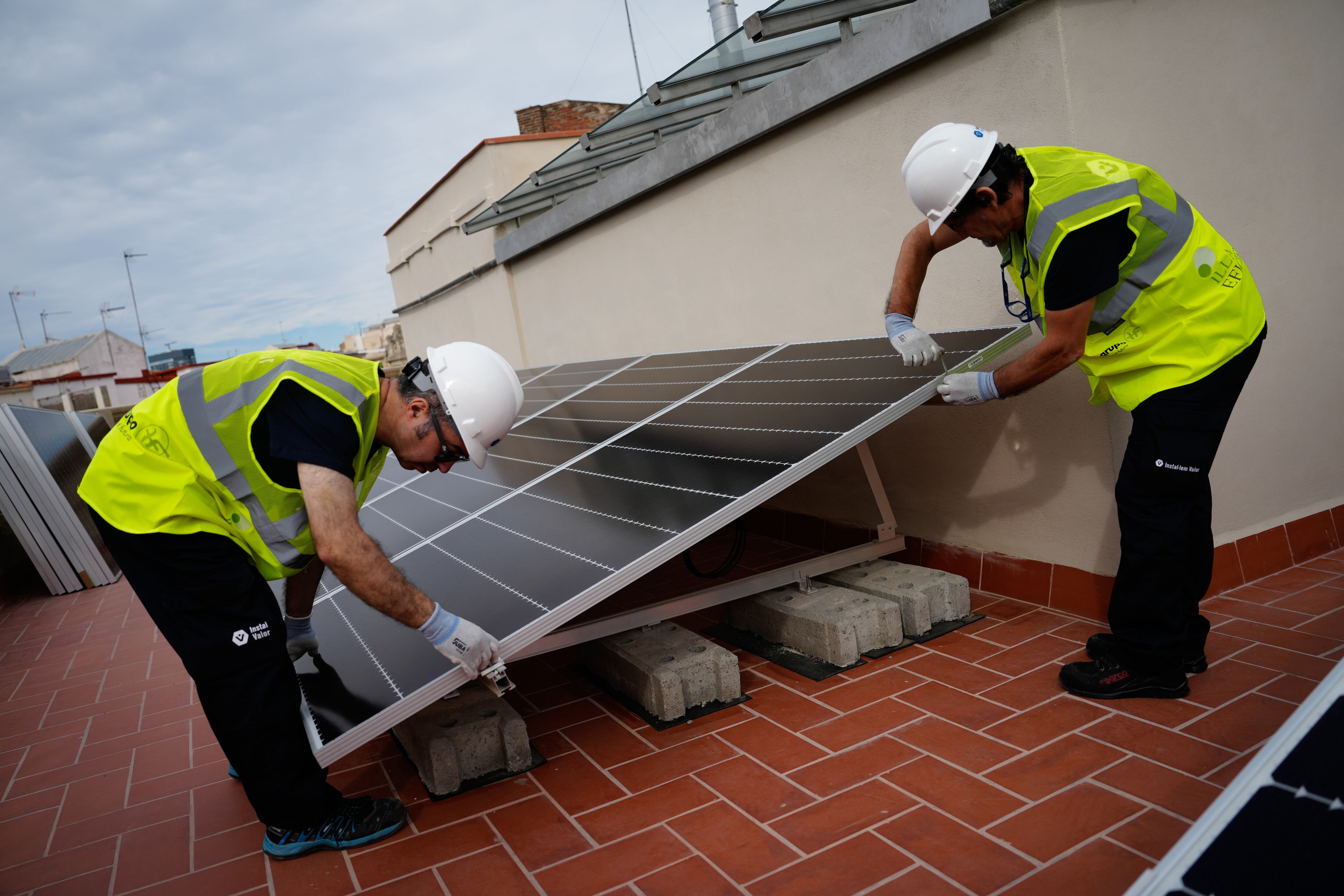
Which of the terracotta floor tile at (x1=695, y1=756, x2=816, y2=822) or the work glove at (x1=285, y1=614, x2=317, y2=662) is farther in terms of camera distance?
the work glove at (x1=285, y1=614, x2=317, y2=662)

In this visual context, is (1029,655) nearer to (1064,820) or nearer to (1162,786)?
(1162,786)

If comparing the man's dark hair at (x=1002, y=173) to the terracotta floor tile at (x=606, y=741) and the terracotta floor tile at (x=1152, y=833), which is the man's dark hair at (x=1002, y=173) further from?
the terracotta floor tile at (x=606, y=741)

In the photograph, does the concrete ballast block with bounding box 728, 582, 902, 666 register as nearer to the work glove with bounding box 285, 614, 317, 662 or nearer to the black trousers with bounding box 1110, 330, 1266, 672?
the black trousers with bounding box 1110, 330, 1266, 672

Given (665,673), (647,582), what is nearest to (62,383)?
(647,582)

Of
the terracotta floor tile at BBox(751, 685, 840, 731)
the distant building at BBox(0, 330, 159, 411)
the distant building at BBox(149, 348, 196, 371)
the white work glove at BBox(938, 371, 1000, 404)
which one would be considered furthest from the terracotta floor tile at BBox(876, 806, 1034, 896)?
the distant building at BBox(149, 348, 196, 371)

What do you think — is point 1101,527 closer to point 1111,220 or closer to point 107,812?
point 1111,220

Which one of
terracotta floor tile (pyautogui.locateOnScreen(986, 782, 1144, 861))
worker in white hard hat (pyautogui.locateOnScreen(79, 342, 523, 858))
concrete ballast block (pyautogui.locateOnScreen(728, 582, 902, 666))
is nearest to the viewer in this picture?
terracotta floor tile (pyautogui.locateOnScreen(986, 782, 1144, 861))

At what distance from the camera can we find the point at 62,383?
3133 centimetres

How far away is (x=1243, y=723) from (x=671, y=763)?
2038mm

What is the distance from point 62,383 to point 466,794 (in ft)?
116

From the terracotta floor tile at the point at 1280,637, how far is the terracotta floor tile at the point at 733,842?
234 centimetres

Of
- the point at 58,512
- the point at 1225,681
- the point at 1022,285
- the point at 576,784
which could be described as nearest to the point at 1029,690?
the point at 1225,681

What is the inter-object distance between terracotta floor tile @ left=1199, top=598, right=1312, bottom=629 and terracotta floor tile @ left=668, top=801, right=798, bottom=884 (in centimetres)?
253

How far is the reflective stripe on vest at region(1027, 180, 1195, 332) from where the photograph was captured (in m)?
→ 2.93
